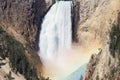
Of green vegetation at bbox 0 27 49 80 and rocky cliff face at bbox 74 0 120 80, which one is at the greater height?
rocky cliff face at bbox 74 0 120 80

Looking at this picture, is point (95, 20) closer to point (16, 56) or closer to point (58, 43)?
point (58, 43)

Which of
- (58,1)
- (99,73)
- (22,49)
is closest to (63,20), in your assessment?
(58,1)

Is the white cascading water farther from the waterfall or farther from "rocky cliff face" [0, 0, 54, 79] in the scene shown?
"rocky cliff face" [0, 0, 54, 79]

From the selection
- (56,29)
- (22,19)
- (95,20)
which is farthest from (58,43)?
(95,20)

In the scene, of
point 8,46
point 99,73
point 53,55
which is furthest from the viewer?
point 53,55

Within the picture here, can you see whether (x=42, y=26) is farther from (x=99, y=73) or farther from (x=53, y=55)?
(x=99, y=73)

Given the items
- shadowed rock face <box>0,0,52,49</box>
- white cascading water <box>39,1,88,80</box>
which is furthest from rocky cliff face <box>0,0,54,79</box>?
white cascading water <box>39,1,88,80</box>
